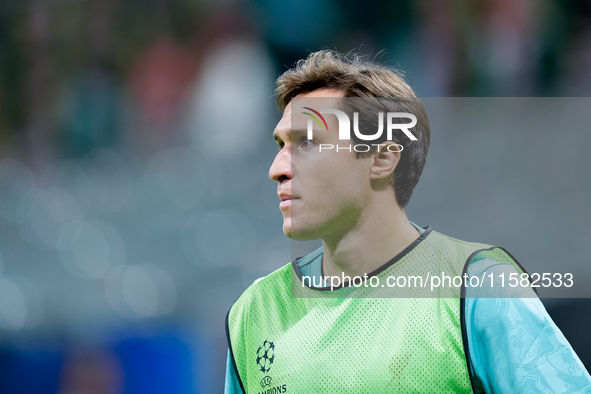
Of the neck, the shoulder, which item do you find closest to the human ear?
the neck

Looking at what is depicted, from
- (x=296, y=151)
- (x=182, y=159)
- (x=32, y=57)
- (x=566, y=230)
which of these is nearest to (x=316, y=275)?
(x=296, y=151)

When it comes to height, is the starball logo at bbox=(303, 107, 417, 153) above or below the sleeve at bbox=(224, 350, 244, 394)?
above

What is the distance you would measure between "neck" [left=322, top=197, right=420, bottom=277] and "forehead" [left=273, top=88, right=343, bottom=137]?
0.34 metres

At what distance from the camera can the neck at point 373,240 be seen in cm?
218

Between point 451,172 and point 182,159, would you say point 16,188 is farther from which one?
point 451,172

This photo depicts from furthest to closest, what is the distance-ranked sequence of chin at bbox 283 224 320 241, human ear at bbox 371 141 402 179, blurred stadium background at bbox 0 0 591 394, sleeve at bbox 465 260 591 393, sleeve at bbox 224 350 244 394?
blurred stadium background at bbox 0 0 591 394 → sleeve at bbox 224 350 244 394 → human ear at bbox 371 141 402 179 → chin at bbox 283 224 320 241 → sleeve at bbox 465 260 591 393

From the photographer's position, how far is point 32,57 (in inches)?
247

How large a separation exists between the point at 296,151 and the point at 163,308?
2986mm

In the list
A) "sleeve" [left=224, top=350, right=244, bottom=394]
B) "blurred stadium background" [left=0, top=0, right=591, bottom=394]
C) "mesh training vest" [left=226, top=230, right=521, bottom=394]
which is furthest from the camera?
"blurred stadium background" [left=0, top=0, right=591, bottom=394]

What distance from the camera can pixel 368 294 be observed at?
7.00 ft

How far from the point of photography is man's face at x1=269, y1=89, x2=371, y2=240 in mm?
2139

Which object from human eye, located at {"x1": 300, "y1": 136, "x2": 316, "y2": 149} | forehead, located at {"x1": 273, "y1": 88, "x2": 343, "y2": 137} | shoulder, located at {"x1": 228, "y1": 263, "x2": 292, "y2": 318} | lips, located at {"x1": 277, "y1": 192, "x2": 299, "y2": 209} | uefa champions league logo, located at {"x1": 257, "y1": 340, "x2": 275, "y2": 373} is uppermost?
forehead, located at {"x1": 273, "y1": 88, "x2": 343, "y2": 137}

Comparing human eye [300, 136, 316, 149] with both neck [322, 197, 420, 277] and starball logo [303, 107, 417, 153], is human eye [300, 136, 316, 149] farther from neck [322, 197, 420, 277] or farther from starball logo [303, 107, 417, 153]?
neck [322, 197, 420, 277]

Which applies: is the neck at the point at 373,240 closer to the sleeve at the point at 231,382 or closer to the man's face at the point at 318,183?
the man's face at the point at 318,183
